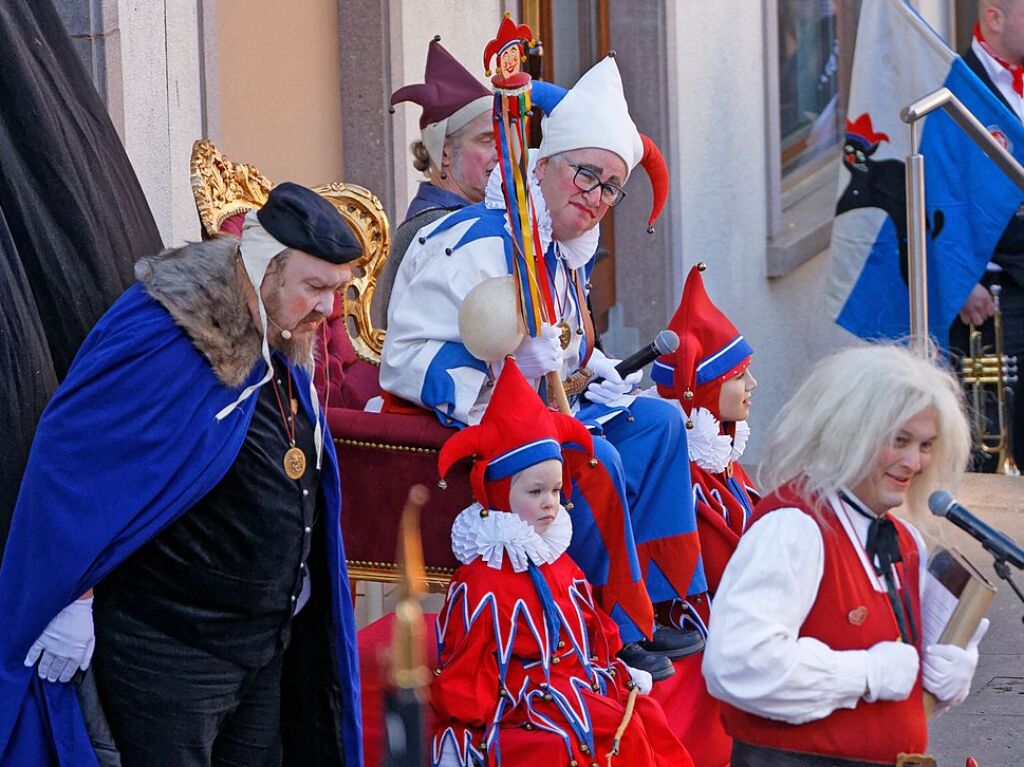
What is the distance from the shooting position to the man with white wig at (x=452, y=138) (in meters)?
5.76

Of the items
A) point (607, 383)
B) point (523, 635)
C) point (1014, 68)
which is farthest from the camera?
point (1014, 68)

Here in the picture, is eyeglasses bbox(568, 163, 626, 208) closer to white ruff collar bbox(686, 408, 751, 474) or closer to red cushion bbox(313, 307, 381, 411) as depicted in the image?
white ruff collar bbox(686, 408, 751, 474)

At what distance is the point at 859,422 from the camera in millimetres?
3391

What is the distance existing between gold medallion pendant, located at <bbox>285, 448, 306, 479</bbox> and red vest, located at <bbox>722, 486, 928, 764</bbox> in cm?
106

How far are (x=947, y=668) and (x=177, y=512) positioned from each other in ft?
4.80

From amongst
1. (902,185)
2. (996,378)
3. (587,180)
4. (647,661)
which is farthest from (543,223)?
(902,185)

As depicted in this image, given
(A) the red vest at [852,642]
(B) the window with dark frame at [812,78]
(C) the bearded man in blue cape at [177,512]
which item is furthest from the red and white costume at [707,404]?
(B) the window with dark frame at [812,78]

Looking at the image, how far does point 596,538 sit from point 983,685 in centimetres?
151

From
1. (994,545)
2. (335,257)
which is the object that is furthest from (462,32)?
(994,545)

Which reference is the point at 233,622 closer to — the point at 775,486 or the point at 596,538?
the point at 775,486

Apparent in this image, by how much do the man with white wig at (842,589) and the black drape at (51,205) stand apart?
1.85 metres

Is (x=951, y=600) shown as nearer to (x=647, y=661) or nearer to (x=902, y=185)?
(x=647, y=661)

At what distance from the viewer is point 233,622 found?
382 cm

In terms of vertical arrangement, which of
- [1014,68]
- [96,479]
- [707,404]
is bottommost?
[707,404]
